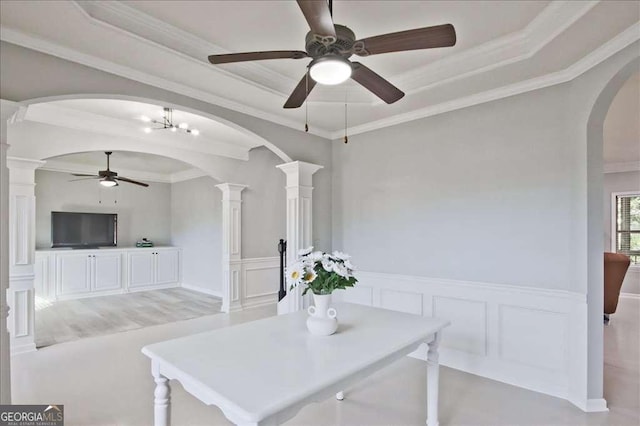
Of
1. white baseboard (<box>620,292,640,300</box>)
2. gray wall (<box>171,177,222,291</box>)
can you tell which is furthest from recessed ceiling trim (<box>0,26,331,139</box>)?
white baseboard (<box>620,292,640,300</box>)

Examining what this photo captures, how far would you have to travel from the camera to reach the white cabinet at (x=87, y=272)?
642cm

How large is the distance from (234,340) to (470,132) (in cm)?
273

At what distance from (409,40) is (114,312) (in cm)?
595

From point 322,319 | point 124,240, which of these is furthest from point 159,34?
point 124,240

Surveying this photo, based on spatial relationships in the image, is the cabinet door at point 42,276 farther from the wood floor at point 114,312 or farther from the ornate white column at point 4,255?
the ornate white column at point 4,255

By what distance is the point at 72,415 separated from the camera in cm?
245

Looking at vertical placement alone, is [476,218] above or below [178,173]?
below

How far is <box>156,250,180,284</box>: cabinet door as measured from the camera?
759cm

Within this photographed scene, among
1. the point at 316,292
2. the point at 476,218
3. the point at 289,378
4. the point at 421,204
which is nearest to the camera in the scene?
the point at 289,378

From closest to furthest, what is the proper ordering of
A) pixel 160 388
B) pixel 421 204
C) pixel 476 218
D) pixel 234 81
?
pixel 160 388 → pixel 234 81 → pixel 476 218 → pixel 421 204

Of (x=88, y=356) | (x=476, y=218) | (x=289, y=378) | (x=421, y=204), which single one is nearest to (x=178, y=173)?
(x=88, y=356)

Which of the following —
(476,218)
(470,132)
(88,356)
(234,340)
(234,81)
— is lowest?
(88,356)

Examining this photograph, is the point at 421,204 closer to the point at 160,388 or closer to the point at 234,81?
the point at 234,81

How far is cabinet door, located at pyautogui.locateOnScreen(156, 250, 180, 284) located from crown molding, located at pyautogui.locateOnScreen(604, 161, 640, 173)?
9363mm
